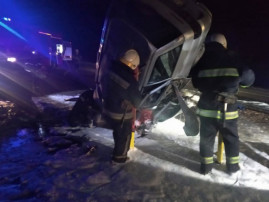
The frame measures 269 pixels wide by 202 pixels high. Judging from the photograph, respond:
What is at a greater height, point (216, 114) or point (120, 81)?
point (120, 81)

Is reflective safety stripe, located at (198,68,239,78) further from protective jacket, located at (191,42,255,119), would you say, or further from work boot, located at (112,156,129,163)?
work boot, located at (112,156,129,163)

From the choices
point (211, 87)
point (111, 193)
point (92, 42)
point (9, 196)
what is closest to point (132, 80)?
point (211, 87)

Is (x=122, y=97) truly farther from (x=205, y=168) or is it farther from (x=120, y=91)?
(x=205, y=168)

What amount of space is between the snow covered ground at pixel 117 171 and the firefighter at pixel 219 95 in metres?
0.37

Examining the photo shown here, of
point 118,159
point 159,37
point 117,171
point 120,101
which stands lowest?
point 117,171

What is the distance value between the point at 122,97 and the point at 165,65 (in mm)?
881

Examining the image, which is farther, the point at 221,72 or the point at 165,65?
the point at 165,65

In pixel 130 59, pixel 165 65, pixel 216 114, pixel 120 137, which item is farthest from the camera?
pixel 165 65

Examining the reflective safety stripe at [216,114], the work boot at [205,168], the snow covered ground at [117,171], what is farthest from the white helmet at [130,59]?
the work boot at [205,168]

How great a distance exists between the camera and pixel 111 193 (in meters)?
3.08

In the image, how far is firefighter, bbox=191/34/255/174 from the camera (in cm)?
337

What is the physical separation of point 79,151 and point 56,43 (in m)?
13.3

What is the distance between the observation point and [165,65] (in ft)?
12.9

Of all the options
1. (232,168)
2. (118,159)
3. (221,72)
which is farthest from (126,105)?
(232,168)
